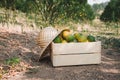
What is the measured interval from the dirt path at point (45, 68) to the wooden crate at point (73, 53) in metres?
0.10

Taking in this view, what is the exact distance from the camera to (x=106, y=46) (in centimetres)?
660

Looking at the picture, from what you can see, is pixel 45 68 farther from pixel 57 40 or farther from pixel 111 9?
pixel 111 9

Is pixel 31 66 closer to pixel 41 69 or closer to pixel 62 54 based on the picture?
pixel 41 69

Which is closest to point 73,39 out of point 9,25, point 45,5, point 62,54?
point 62,54

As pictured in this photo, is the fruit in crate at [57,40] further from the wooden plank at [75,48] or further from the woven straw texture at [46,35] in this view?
the woven straw texture at [46,35]

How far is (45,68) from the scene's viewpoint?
478cm

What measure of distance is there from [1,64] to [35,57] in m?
0.86

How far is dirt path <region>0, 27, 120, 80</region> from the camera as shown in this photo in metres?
4.30

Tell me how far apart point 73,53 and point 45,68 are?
20.1 inches

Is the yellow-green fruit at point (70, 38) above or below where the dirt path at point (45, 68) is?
above

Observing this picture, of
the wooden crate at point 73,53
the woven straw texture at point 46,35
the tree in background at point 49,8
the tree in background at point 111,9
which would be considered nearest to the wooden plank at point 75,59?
the wooden crate at point 73,53

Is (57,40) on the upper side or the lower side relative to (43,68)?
upper

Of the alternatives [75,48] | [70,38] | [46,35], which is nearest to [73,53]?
[75,48]

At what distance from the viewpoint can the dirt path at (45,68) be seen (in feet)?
14.1
